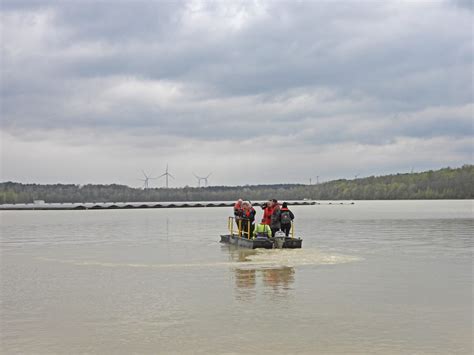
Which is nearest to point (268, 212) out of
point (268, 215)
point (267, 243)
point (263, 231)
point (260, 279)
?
point (268, 215)

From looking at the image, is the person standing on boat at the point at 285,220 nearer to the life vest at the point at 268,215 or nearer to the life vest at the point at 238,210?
the life vest at the point at 268,215

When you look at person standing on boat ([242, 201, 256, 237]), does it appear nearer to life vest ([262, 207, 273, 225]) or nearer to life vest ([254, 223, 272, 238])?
life vest ([262, 207, 273, 225])

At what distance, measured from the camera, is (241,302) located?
562 inches

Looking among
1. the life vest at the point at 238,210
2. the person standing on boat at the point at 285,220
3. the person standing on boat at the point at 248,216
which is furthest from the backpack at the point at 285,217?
the life vest at the point at 238,210

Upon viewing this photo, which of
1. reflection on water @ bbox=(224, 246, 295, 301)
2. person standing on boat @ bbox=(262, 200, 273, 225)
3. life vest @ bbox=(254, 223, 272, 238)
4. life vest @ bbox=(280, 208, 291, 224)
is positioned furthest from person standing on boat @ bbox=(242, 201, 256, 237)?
reflection on water @ bbox=(224, 246, 295, 301)

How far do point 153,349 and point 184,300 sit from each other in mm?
4362

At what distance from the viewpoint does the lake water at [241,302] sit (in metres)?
10.7

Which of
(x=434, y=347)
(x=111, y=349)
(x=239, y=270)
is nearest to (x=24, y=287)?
(x=239, y=270)

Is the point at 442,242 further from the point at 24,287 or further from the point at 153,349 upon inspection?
the point at 153,349

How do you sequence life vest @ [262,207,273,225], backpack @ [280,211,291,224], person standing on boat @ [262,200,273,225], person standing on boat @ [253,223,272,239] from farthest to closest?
life vest @ [262,207,273,225], person standing on boat @ [262,200,273,225], backpack @ [280,211,291,224], person standing on boat @ [253,223,272,239]

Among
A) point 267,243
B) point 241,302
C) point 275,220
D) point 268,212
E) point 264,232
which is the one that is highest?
point 268,212

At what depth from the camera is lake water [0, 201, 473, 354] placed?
1068 cm

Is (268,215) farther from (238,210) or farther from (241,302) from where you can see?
(241,302)

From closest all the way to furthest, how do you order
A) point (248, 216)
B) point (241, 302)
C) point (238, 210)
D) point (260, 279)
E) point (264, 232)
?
point (241, 302) → point (260, 279) → point (264, 232) → point (248, 216) → point (238, 210)
